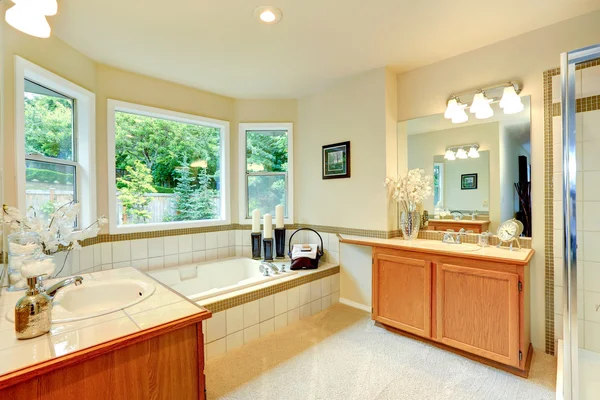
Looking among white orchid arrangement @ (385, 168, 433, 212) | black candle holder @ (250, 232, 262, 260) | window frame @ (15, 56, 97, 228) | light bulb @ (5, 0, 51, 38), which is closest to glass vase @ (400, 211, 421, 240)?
white orchid arrangement @ (385, 168, 433, 212)

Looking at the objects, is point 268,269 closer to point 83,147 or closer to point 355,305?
point 355,305

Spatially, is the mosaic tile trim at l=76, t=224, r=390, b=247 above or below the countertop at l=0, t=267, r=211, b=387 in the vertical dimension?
above

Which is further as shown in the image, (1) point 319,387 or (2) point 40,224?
(1) point 319,387

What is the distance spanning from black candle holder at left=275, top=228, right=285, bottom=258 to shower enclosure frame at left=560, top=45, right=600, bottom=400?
241 cm

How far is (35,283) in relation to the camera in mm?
1033

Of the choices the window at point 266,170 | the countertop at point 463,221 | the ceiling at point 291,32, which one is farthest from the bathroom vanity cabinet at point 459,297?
the ceiling at point 291,32

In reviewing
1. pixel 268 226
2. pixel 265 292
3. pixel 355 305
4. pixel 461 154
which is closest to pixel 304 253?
pixel 268 226

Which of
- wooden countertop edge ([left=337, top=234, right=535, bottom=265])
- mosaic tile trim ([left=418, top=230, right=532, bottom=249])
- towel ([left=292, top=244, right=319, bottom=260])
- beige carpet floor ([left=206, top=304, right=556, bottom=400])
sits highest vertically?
mosaic tile trim ([left=418, top=230, right=532, bottom=249])

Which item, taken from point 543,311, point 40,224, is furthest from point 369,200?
point 40,224

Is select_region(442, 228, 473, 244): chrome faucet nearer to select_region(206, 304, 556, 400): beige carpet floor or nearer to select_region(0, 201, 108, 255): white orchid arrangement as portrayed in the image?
select_region(206, 304, 556, 400): beige carpet floor

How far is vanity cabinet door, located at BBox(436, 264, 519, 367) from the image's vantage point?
1845 mm

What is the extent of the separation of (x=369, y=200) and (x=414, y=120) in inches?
34.4

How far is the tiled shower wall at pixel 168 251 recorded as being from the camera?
2.46 m

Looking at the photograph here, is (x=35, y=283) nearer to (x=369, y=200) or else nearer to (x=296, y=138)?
(x=369, y=200)
